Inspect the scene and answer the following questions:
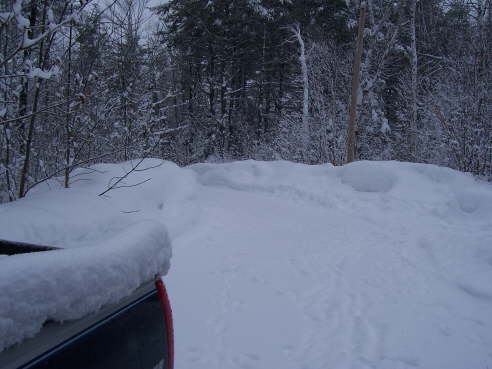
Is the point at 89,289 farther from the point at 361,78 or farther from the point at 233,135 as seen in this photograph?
the point at 233,135

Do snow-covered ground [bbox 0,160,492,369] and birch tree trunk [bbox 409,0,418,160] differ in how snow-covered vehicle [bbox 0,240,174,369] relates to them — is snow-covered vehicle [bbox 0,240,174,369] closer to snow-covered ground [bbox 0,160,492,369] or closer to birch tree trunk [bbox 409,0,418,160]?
snow-covered ground [bbox 0,160,492,369]

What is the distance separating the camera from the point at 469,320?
3.58 metres

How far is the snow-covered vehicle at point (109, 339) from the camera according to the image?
0.96 m

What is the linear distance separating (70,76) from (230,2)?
20.5m

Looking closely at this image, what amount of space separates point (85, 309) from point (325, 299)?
11.3 ft

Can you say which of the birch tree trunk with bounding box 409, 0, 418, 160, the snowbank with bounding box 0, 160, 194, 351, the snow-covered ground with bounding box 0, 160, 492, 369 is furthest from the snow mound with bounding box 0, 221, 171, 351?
the birch tree trunk with bounding box 409, 0, 418, 160

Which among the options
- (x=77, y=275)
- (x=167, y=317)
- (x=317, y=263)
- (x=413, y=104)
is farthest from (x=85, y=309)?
(x=413, y=104)

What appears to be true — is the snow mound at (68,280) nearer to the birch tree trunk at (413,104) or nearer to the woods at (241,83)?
the woods at (241,83)

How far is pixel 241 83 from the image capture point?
88.7ft

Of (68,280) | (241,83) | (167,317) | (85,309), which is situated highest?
(241,83)

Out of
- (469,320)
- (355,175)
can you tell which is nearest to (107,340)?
(469,320)

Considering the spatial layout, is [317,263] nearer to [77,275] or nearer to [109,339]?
[109,339]

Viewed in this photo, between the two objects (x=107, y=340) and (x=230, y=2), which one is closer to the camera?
(x=107, y=340)

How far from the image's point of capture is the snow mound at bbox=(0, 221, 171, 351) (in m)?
0.92
